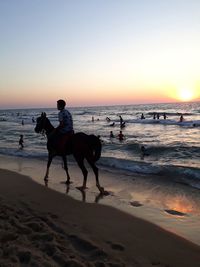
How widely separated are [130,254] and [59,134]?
19.7 feet

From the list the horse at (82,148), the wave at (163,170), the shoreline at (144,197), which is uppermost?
the horse at (82,148)

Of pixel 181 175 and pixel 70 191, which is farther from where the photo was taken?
pixel 181 175

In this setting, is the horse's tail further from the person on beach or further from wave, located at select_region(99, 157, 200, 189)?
wave, located at select_region(99, 157, 200, 189)

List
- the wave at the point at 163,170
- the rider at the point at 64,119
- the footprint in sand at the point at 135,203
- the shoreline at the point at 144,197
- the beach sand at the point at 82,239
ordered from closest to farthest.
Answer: the beach sand at the point at 82,239 < the shoreline at the point at 144,197 < the footprint in sand at the point at 135,203 < the rider at the point at 64,119 < the wave at the point at 163,170

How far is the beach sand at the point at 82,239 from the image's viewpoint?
4781mm

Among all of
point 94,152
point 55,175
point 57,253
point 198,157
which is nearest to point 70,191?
point 94,152

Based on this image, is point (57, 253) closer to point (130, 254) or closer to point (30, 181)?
point (130, 254)

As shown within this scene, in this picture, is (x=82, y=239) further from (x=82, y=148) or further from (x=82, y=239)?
(x=82, y=148)

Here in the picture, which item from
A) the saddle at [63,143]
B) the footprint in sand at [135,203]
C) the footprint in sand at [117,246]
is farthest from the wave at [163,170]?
the footprint in sand at [117,246]

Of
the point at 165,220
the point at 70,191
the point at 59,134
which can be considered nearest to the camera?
the point at 165,220

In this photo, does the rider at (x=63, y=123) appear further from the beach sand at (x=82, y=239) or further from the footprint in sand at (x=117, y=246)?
the footprint in sand at (x=117, y=246)

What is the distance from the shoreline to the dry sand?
0.44 meters

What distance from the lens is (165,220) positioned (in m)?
7.43

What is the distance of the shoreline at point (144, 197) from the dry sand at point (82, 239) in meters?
0.44
